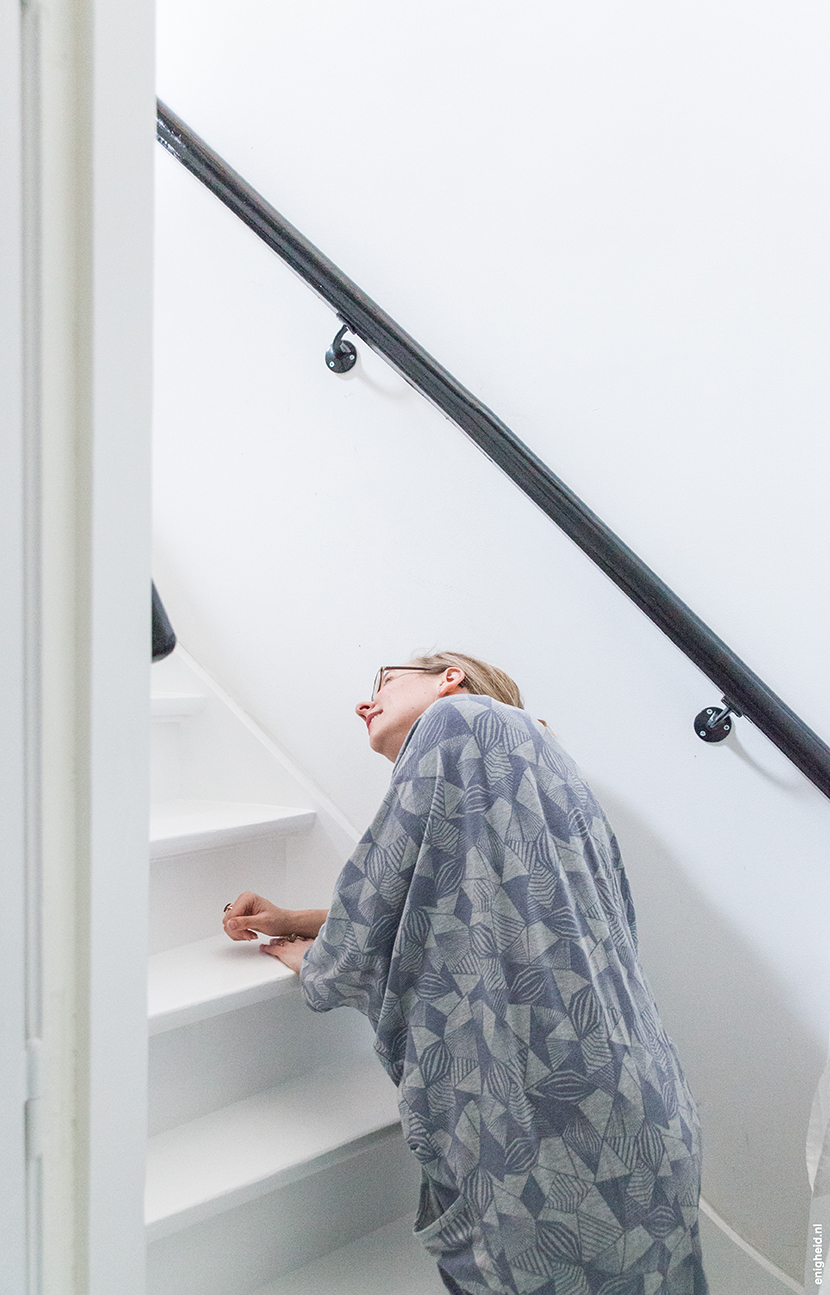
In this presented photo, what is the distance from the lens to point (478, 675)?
1499 mm

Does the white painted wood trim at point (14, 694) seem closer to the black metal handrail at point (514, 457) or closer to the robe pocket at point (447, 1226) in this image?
the robe pocket at point (447, 1226)

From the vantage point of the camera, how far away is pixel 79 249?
675 mm

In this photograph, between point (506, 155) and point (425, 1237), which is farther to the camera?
point (506, 155)

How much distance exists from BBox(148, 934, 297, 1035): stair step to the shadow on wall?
0.60 metres

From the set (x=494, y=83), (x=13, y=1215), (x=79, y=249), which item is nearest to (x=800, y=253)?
(x=494, y=83)

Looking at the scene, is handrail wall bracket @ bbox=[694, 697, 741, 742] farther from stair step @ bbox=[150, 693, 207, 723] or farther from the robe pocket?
stair step @ bbox=[150, 693, 207, 723]

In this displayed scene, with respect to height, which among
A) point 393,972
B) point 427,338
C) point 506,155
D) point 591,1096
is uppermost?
point 506,155

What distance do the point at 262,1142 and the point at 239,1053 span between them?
0.49 ft

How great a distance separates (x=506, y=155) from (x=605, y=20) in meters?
0.25

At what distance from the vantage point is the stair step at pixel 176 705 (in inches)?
70.8

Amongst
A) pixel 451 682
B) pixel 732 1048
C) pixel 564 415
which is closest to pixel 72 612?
pixel 451 682

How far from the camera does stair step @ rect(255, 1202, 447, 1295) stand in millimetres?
1285

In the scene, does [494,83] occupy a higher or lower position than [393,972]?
higher

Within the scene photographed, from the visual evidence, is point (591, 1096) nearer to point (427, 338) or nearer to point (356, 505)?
point (356, 505)
